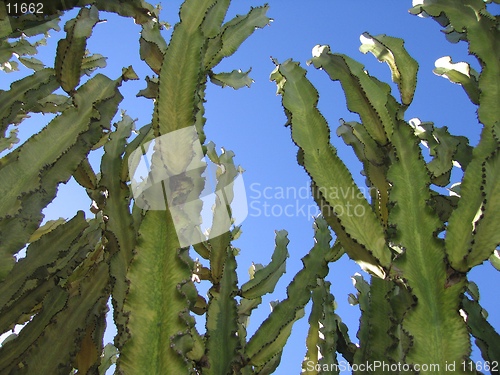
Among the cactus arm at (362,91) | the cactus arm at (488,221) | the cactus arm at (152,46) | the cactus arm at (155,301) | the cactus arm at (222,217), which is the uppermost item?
the cactus arm at (152,46)

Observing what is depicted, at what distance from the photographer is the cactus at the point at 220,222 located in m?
1.17

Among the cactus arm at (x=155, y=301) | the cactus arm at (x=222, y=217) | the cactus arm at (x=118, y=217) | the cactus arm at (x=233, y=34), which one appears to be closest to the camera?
the cactus arm at (x=155, y=301)

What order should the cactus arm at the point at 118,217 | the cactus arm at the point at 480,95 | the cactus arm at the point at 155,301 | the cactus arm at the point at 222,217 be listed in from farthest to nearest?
the cactus arm at the point at 222,217 < the cactus arm at the point at 118,217 < the cactus arm at the point at 480,95 < the cactus arm at the point at 155,301

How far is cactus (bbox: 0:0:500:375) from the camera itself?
117cm

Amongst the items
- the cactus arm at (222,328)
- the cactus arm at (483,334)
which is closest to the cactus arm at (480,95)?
the cactus arm at (483,334)

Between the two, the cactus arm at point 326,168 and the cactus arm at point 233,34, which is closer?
the cactus arm at point 326,168

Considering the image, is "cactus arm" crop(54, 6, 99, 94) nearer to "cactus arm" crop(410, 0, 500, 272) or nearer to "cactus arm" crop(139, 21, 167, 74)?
"cactus arm" crop(139, 21, 167, 74)

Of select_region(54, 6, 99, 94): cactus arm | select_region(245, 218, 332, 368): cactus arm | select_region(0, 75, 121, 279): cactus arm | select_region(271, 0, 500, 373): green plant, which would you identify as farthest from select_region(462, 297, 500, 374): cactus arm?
select_region(54, 6, 99, 94): cactus arm

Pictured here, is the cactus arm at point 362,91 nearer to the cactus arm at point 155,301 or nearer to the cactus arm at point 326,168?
the cactus arm at point 326,168

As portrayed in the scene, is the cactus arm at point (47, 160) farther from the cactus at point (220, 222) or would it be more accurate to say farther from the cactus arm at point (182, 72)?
the cactus arm at point (182, 72)

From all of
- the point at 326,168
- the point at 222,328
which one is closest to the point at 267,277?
the point at 222,328

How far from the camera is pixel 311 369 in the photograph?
1633mm

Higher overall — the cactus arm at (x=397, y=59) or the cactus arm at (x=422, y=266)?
the cactus arm at (x=397, y=59)

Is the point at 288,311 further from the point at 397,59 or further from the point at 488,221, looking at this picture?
the point at 397,59
